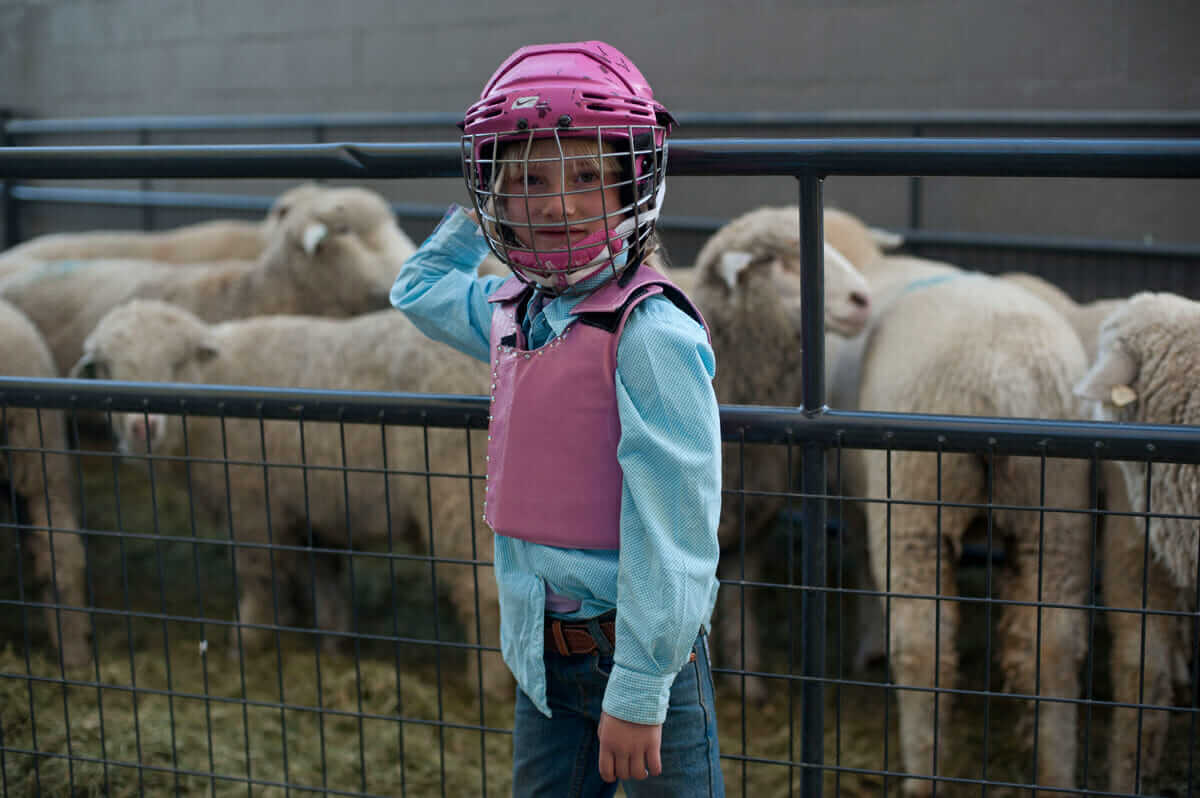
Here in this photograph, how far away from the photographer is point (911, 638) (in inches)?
129

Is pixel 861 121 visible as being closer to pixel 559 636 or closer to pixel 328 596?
pixel 328 596

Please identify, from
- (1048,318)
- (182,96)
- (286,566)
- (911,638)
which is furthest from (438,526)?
(182,96)

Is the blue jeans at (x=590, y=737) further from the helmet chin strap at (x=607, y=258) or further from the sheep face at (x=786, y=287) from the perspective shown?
the sheep face at (x=786, y=287)

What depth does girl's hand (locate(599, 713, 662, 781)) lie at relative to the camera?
1.53 meters

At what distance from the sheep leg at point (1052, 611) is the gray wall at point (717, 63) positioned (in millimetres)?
4185

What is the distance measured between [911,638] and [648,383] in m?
2.03

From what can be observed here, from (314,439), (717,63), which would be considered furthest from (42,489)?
(717,63)

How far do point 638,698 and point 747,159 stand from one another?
0.92 meters

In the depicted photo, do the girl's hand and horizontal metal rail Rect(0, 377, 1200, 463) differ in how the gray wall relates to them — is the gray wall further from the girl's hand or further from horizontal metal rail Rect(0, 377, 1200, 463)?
the girl's hand

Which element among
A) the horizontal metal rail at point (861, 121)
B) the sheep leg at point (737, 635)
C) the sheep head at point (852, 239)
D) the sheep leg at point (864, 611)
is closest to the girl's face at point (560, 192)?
the sheep leg at point (737, 635)

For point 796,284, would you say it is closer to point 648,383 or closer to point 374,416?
point 374,416

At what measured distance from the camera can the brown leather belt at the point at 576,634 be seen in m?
1.65

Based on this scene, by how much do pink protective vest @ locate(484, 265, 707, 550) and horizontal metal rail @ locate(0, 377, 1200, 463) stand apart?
16.1 inches

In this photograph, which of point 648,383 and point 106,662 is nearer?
point 648,383
